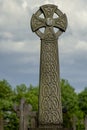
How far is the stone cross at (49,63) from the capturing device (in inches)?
1002

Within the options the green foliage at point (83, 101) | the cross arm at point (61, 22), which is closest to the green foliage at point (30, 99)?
the green foliage at point (83, 101)

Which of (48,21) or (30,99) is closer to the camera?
(48,21)

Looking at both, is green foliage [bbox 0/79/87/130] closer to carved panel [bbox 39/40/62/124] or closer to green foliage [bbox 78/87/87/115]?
green foliage [bbox 78/87/87/115]

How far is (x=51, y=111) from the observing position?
25.5 m

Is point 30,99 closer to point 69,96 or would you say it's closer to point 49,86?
point 69,96

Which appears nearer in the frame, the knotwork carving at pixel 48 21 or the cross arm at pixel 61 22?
the knotwork carving at pixel 48 21

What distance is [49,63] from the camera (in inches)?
1019

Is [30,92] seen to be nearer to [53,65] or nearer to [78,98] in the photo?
[78,98]

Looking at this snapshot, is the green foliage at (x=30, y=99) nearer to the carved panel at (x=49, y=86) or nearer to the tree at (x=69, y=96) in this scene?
the tree at (x=69, y=96)

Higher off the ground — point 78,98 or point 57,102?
point 78,98

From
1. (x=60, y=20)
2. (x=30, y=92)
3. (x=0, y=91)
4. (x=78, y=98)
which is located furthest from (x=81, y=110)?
(x=60, y=20)

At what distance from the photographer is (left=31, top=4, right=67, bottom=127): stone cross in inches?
1002

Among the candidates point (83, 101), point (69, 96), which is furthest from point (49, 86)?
point (83, 101)

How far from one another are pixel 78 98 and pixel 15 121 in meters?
17.2
